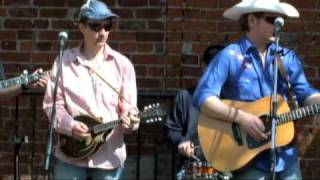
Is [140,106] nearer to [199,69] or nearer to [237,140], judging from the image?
[199,69]

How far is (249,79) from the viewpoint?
524 cm

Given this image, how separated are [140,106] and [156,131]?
255 mm

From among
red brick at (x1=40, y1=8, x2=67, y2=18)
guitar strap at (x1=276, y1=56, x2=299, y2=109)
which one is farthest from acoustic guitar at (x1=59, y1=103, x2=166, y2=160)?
red brick at (x1=40, y1=8, x2=67, y2=18)

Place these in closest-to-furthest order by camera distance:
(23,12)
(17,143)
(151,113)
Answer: (151,113) < (17,143) < (23,12)

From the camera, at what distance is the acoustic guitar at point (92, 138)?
551 cm

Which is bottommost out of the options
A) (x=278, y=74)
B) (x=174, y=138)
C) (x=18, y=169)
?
(x=18, y=169)

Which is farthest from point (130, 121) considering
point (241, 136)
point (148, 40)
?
point (148, 40)

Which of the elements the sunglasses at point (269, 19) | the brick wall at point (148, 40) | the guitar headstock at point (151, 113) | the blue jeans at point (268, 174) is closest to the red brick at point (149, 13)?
the brick wall at point (148, 40)

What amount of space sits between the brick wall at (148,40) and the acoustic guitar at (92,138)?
1.25 meters

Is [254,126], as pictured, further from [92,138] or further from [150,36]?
[150,36]

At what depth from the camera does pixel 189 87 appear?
21.7 feet

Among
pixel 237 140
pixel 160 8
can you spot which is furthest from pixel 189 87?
pixel 237 140

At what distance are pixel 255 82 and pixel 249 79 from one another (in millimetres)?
44

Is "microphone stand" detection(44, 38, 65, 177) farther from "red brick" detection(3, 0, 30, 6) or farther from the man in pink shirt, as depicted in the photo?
"red brick" detection(3, 0, 30, 6)
